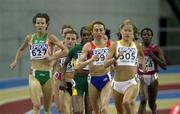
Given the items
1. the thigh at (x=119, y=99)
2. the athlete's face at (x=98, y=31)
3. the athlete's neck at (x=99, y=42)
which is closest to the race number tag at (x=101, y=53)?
the athlete's neck at (x=99, y=42)

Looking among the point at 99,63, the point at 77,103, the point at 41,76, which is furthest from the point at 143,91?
the point at 41,76

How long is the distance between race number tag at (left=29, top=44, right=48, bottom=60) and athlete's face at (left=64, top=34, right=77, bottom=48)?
675 millimetres

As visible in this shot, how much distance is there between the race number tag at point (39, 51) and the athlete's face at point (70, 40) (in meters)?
0.68

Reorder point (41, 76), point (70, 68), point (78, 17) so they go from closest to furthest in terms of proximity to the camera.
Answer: point (41, 76) < point (70, 68) < point (78, 17)

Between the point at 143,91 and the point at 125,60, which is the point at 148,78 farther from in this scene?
the point at 125,60

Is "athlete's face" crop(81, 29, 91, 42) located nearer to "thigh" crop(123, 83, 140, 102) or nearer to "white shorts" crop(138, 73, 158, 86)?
"thigh" crop(123, 83, 140, 102)

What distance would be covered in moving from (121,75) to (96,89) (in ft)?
2.16

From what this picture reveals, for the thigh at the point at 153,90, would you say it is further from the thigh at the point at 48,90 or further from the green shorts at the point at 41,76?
the green shorts at the point at 41,76

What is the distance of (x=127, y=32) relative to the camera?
35.6 ft

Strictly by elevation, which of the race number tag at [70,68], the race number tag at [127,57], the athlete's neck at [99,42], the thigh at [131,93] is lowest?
the thigh at [131,93]

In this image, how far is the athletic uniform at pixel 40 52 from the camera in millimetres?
11719

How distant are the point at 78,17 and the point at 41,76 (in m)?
14.4

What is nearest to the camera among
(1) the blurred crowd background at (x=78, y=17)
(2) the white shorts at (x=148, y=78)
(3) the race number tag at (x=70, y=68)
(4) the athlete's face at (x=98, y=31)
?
(4) the athlete's face at (x=98, y=31)

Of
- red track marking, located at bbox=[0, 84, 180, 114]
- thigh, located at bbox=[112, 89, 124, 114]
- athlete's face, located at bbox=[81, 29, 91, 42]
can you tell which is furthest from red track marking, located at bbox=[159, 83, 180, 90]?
thigh, located at bbox=[112, 89, 124, 114]
